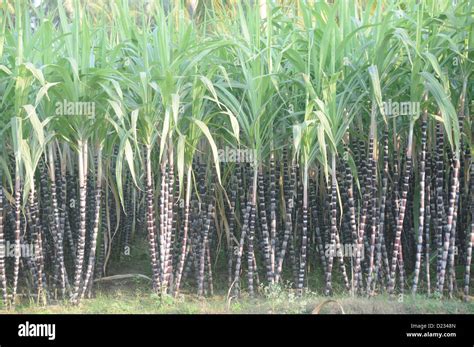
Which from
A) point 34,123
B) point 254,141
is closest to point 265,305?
point 254,141

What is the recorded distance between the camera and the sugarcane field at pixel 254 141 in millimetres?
3543

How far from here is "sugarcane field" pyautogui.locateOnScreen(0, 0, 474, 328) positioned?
3543 millimetres

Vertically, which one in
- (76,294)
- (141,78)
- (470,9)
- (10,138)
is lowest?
(76,294)

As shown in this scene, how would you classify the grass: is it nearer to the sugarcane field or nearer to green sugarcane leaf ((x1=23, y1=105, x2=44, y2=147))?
the sugarcane field

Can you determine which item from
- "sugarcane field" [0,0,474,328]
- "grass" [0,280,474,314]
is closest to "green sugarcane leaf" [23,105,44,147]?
"sugarcane field" [0,0,474,328]

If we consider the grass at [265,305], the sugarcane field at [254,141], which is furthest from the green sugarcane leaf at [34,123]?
the grass at [265,305]

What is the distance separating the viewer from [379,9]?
12.3ft

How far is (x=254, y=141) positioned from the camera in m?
3.73

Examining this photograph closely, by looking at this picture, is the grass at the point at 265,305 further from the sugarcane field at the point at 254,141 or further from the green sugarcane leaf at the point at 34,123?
the green sugarcane leaf at the point at 34,123

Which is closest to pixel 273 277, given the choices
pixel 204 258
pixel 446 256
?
pixel 204 258

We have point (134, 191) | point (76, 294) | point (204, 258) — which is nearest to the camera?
point (76, 294)

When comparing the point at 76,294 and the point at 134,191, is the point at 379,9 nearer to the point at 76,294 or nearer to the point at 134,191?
the point at 134,191

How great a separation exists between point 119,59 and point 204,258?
55.6 inches

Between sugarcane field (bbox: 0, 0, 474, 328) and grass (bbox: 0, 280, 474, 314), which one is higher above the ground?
sugarcane field (bbox: 0, 0, 474, 328)
